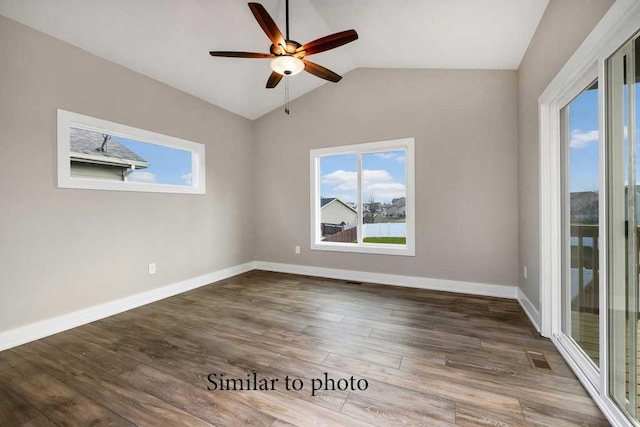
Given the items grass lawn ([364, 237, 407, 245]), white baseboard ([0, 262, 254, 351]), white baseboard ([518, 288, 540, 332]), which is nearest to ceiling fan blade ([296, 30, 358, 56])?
grass lawn ([364, 237, 407, 245])

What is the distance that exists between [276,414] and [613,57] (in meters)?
2.67

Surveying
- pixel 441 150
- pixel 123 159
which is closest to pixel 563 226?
pixel 441 150

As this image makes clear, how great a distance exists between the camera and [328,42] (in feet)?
7.27

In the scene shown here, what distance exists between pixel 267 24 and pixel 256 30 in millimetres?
1301

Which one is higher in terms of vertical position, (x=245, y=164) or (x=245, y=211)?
(x=245, y=164)

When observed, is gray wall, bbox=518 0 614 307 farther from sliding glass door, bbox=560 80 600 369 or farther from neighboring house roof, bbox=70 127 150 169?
neighboring house roof, bbox=70 127 150 169

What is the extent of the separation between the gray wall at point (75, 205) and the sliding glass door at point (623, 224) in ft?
13.6

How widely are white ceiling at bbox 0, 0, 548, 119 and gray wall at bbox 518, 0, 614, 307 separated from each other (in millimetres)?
270

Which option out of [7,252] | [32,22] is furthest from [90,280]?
[32,22]

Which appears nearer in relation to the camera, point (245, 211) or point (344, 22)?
point (344, 22)

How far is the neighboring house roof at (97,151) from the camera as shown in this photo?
9.27ft

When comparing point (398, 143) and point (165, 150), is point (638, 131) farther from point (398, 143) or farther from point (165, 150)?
point (165, 150)

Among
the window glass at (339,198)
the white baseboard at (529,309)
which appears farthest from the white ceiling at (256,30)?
the white baseboard at (529,309)

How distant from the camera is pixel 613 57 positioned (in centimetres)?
150
